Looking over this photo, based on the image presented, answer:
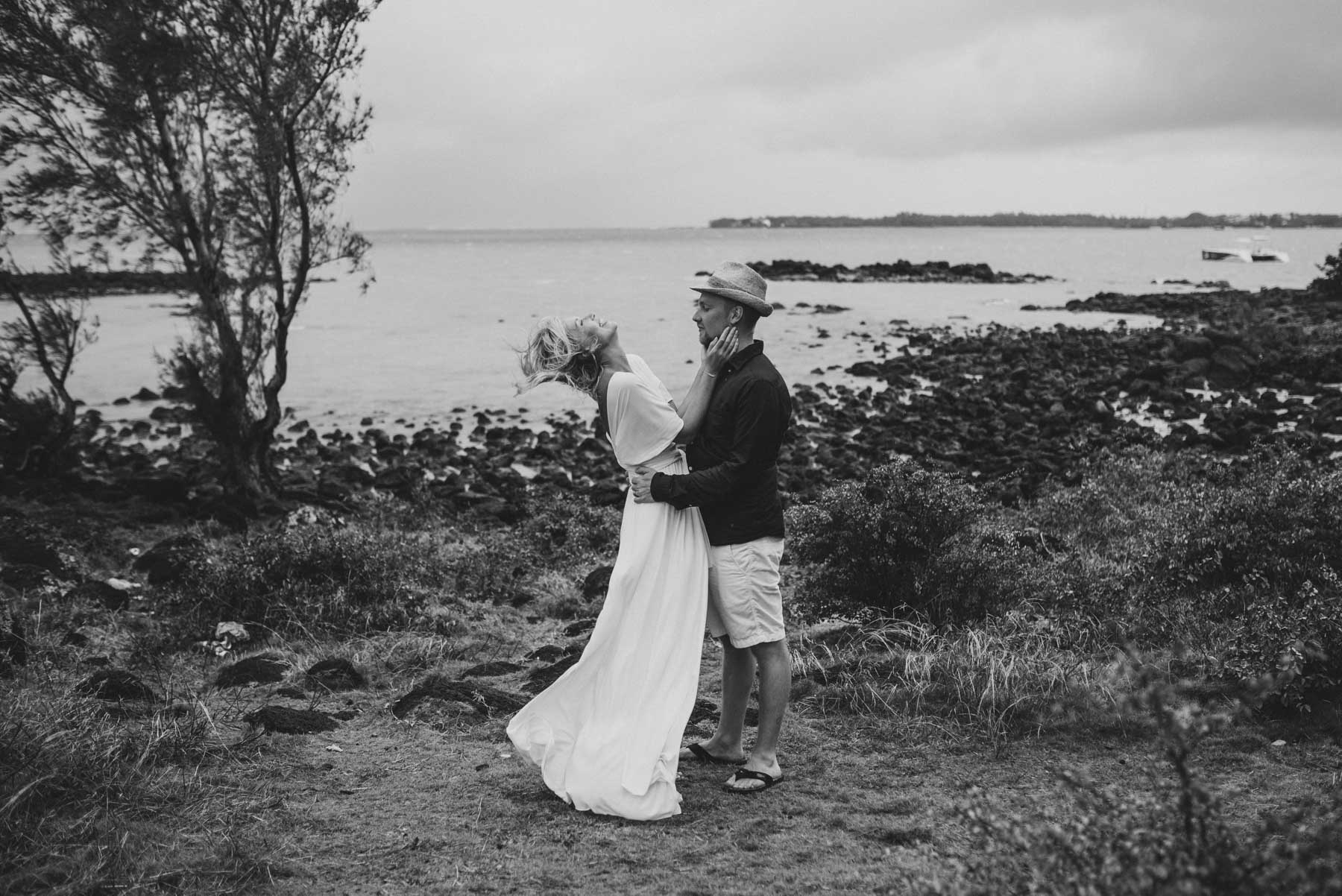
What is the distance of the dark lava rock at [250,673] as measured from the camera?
696 centimetres

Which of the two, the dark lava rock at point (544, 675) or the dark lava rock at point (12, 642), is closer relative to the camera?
the dark lava rock at point (12, 642)

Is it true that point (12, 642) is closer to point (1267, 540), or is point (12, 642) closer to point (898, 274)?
point (1267, 540)

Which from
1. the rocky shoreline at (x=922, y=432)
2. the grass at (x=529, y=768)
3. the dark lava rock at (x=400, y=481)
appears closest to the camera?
the grass at (x=529, y=768)

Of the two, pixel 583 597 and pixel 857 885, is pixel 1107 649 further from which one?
pixel 583 597

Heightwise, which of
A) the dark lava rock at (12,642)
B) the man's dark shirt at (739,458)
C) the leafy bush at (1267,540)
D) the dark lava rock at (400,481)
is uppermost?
the man's dark shirt at (739,458)

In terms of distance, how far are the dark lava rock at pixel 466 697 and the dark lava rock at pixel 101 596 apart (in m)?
3.73

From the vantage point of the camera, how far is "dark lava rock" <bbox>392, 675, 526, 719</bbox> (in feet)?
21.1

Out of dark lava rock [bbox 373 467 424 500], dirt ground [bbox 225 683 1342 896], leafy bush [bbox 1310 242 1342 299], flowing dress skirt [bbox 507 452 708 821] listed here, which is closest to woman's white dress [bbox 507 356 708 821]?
flowing dress skirt [bbox 507 452 708 821]

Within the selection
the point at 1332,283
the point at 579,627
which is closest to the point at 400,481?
the point at 579,627

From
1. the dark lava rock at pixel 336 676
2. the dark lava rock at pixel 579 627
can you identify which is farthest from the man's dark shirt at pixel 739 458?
the dark lava rock at pixel 579 627

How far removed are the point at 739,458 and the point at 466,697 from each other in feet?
8.83

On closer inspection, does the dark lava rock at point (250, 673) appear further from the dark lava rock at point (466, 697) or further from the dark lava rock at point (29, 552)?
the dark lava rock at point (29, 552)

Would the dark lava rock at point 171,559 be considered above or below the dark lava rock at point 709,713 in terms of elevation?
below

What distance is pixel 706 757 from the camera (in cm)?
563
